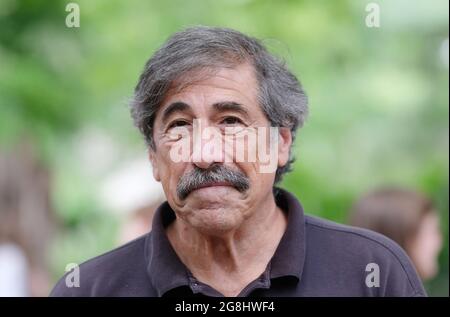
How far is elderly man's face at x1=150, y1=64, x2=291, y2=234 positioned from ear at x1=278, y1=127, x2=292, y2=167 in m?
0.15

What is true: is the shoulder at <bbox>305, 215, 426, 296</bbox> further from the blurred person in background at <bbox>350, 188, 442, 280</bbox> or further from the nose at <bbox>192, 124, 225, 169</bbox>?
the blurred person in background at <bbox>350, 188, 442, 280</bbox>

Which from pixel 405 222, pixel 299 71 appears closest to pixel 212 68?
pixel 405 222

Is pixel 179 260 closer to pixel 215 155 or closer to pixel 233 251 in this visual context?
pixel 233 251

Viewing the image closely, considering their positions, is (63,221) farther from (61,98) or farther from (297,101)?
(297,101)

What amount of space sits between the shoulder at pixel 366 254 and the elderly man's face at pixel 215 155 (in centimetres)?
22

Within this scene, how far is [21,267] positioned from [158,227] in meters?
3.26

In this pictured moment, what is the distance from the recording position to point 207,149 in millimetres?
2945

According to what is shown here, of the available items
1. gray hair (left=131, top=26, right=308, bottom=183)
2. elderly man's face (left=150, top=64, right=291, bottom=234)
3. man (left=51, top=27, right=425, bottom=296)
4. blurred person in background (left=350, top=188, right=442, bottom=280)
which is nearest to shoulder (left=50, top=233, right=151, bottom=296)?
man (left=51, top=27, right=425, bottom=296)

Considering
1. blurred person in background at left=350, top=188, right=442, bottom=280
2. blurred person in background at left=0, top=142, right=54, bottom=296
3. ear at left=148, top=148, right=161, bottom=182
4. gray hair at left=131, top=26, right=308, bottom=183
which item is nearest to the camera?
gray hair at left=131, top=26, right=308, bottom=183

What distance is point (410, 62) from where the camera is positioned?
27.1 feet

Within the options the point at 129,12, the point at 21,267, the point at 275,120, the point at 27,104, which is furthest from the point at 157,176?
the point at 129,12

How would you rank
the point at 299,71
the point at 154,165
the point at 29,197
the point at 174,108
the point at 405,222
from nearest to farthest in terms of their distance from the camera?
the point at 174,108 → the point at 154,165 → the point at 405,222 → the point at 299,71 → the point at 29,197

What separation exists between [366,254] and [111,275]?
2.62 feet

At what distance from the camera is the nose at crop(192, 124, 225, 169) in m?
2.93
